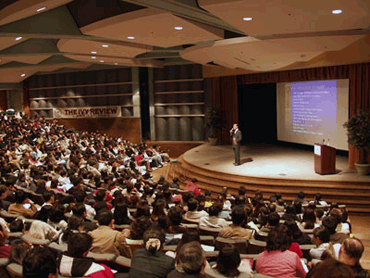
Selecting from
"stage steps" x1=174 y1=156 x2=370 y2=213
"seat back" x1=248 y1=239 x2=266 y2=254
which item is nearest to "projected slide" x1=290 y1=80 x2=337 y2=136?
"stage steps" x1=174 y1=156 x2=370 y2=213

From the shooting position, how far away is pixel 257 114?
15.6 m

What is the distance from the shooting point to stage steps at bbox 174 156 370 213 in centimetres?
827

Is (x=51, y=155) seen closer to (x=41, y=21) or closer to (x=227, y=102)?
(x=41, y=21)

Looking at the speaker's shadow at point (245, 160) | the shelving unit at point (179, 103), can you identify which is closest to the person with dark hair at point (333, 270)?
the speaker's shadow at point (245, 160)

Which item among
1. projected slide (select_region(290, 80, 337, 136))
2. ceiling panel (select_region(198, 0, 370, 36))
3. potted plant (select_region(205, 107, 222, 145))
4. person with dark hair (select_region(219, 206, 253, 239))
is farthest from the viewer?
potted plant (select_region(205, 107, 222, 145))

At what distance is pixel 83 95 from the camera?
19.5m

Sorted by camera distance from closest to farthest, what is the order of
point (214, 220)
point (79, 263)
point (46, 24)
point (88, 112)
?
point (79, 263)
point (214, 220)
point (46, 24)
point (88, 112)

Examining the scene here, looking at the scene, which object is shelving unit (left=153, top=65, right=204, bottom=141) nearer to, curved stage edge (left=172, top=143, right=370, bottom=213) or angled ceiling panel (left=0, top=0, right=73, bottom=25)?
curved stage edge (left=172, top=143, right=370, bottom=213)

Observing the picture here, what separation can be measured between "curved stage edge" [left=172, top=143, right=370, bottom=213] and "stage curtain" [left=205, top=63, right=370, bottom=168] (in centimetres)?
149

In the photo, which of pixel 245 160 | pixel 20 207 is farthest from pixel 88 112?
pixel 20 207

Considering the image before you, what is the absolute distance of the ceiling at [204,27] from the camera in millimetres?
5590

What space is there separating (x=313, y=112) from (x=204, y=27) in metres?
5.74

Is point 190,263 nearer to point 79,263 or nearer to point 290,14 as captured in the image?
point 79,263

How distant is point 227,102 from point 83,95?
7850mm
